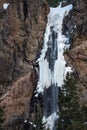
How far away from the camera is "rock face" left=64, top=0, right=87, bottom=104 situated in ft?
171

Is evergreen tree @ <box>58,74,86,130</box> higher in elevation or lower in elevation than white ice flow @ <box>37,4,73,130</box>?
lower

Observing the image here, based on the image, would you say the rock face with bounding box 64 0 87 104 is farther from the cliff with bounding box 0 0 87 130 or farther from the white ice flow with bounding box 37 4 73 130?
the white ice flow with bounding box 37 4 73 130

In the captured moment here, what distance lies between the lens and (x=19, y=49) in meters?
52.8

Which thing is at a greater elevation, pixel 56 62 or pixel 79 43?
pixel 79 43

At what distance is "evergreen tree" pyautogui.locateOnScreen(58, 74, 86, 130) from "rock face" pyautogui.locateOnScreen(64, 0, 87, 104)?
124 inches

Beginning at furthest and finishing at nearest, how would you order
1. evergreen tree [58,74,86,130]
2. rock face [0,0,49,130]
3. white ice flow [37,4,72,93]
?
white ice flow [37,4,72,93] → rock face [0,0,49,130] → evergreen tree [58,74,86,130]

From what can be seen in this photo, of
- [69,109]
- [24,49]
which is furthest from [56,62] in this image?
[69,109]

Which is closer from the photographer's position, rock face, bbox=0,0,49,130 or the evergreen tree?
the evergreen tree

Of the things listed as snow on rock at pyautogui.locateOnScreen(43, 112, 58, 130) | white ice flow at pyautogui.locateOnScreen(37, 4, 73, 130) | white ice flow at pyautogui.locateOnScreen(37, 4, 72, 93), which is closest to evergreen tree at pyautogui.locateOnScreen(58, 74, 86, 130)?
snow on rock at pyautogui.locateOnScreen(43, 112, 58, 130)

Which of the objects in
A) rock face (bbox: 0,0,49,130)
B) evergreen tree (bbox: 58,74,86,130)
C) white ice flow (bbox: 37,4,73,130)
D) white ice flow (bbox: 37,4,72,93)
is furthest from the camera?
white ice flow (bbox: 37,4,72,93)

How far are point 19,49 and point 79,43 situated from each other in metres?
5.87

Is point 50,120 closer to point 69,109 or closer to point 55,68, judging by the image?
point 69,109

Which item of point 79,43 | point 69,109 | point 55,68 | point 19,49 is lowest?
point 69,109

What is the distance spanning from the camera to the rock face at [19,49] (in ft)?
168
